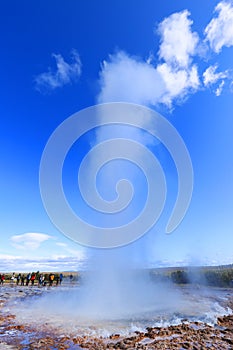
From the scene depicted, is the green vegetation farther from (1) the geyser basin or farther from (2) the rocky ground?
(2) the rocky ground

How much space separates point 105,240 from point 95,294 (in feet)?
16.5

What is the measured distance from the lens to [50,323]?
10.6m

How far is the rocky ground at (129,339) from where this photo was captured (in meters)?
7.92

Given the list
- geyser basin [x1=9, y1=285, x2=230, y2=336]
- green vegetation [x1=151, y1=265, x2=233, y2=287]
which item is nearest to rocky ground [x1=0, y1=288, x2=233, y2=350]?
geyser basin [x1=9, y1=285, x2=230, y2=336]

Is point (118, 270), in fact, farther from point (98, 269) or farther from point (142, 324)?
point (142, 324)

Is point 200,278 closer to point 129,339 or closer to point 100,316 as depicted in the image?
point 100,316

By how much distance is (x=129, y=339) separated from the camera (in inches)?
335

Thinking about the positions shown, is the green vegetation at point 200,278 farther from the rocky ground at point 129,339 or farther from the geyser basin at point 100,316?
the rocky ground at point 129,339

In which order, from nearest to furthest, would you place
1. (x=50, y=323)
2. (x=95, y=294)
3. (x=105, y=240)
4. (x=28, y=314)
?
(x=50, y=323), (x=28, y=314), (x=95, y=294), (x=105, y=240)

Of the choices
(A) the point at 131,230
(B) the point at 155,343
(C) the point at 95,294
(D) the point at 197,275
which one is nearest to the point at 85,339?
(B) the point at 155,343

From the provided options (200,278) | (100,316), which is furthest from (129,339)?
(200,278)

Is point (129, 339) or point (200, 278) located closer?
point (129, 339)

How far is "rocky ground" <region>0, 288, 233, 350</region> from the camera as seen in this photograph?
26.0ft

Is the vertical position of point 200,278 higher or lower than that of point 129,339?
higher
